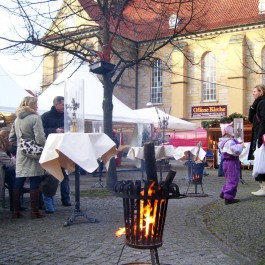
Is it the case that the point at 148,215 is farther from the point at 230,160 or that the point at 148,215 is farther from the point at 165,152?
the point at 165,152

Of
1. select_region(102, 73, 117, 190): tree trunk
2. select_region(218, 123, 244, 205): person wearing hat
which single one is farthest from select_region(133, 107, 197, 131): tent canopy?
select_region(218, 123, 244, 205): person wearing hat

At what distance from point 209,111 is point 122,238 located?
31238 millimetres

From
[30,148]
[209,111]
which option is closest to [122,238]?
[30,148]

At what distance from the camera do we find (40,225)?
6086mm

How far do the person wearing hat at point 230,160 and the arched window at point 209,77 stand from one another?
94.6 ft

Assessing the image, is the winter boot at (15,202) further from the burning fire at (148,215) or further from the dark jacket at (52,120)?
the burning fire at (148,215)

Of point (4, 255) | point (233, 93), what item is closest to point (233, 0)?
point (233, 93)

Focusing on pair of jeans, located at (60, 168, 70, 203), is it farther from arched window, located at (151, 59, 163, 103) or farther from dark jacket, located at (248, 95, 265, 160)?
arched window, located at (151, 59, 163, 103)

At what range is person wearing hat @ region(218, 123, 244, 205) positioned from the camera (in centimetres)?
766

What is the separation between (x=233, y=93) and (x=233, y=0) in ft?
31.4

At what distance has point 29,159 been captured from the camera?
6.42m

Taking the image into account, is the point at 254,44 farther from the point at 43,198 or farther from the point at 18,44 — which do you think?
Answer: the point at 43,198

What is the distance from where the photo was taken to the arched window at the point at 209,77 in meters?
36.0

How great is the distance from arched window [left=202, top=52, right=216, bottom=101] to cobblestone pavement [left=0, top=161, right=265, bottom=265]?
95.7ft
